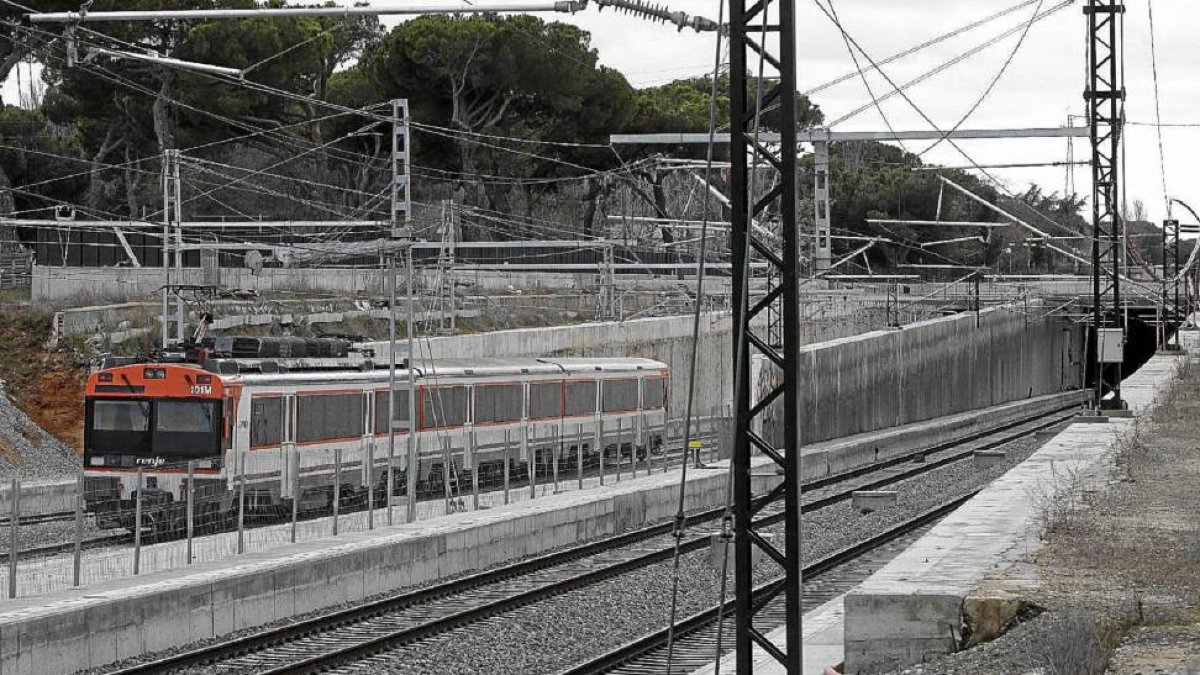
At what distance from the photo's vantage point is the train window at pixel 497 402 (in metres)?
35.6

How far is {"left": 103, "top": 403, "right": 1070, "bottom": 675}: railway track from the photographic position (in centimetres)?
1631

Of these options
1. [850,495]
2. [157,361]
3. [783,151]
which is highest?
[783,151]

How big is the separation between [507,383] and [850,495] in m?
7.28

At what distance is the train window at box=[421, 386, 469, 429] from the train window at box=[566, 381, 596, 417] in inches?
224

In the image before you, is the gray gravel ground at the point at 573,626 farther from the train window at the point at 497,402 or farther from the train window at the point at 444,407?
the train window at the point at 497,402

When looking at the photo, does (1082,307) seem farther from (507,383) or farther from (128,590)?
(128,590)

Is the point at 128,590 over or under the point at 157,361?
under

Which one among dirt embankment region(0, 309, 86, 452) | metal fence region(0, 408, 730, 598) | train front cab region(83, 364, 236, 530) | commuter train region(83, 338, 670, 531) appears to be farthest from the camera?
dirt embankment region(0, 309, 86, 452)

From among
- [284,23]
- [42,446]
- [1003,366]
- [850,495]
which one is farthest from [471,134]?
[850,495]

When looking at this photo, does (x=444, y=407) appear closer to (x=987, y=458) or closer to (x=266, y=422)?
(x=266, y=422)

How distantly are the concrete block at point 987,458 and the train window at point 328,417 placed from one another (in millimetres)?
17494

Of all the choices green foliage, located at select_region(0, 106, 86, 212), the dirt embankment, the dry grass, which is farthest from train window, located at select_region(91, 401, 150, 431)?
green foliage, located at select_region(0, 106, 86, 212)

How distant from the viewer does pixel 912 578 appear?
1575cm

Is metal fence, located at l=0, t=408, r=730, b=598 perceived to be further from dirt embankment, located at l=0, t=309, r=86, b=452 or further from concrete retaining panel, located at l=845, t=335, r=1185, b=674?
dirt embankment, located at l=0, t=309, r=86, b=452
